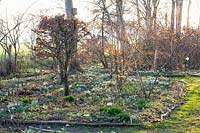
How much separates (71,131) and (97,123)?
60 centimetres

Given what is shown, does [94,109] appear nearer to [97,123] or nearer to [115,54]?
[97,123]

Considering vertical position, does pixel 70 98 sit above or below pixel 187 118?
above

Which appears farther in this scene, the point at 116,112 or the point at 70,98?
the point at 70,98

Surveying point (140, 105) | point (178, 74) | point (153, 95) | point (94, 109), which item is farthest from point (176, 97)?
point (178, 74)

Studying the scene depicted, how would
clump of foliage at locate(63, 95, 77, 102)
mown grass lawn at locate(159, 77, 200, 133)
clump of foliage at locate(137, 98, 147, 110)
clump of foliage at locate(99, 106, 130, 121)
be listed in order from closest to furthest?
mown grass lawn at locate(159, 77, 200, 133) < clump of foliage at locate(99, 106, 130, 121) < clump of foliage at locate(137, 98, 147, 110) < clump of foliage at locate(63, 95, 77, 102)

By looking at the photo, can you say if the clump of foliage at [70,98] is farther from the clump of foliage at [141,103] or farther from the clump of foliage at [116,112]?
the clump of foliage at [141,103]

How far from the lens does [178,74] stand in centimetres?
1517

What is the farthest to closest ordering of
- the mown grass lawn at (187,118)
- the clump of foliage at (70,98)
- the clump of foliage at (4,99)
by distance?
the clump of foliage at (4,99), the clump of foliage at (70,98), the mown grass lawn at (187,118)

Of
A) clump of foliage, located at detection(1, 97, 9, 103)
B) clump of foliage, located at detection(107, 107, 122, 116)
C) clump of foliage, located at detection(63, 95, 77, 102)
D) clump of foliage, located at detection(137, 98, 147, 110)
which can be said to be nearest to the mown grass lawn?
clump of foliage, located at detection(137, 98, 147, 110)

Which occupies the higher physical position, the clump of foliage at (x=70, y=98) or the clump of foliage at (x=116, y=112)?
the clump of foliage at (x=70, y=98)

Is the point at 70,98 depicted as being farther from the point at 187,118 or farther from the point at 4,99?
the point at 187,118

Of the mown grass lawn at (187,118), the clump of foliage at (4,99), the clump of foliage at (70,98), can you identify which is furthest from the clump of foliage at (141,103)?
the clump of foliage at (4,99)

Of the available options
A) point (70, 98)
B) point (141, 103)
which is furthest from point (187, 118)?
point (70, 98)

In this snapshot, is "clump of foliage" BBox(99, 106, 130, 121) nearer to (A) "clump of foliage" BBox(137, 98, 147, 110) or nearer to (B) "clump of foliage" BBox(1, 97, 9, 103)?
(A) "clump of foliage" BBox(137, 98, 147, 110)
